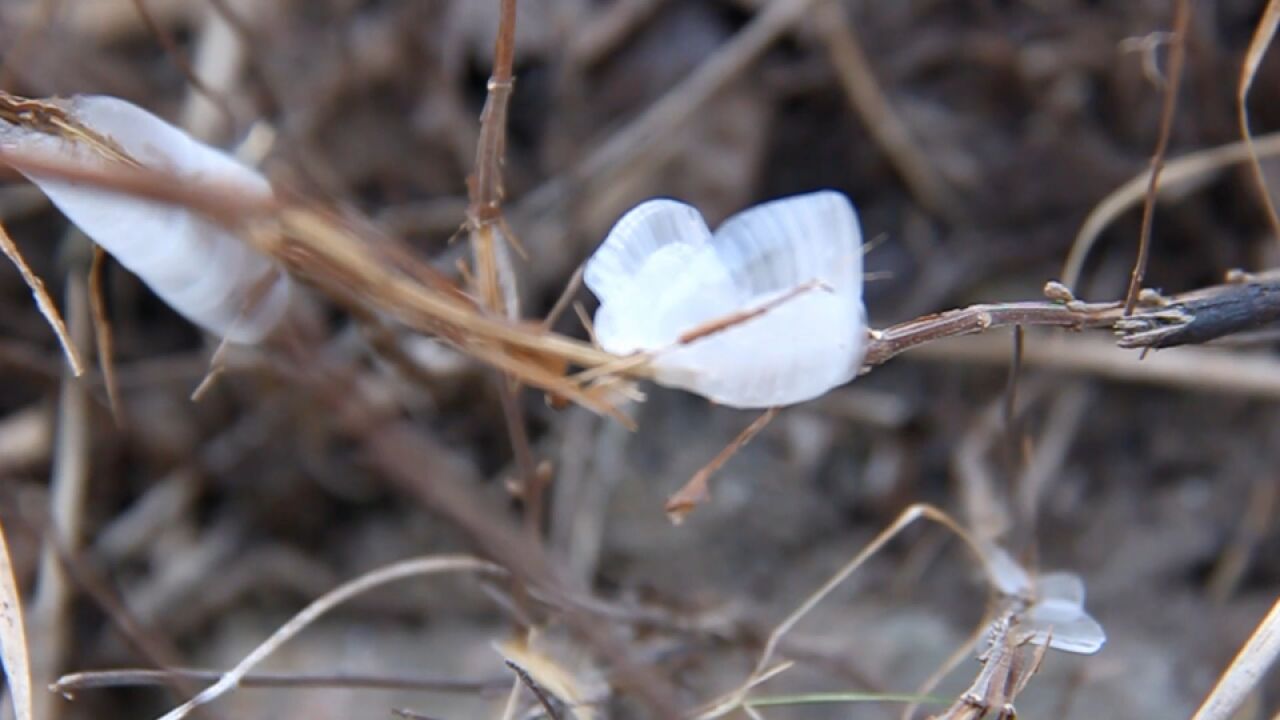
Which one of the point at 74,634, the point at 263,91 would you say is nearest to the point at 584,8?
the point at 263,91

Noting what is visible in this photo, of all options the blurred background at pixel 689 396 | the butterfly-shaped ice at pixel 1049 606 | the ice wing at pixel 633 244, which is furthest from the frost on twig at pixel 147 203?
the butterfly-shaped ice at pixel 1049 606

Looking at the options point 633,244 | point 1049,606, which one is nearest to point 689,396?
point 1049,606

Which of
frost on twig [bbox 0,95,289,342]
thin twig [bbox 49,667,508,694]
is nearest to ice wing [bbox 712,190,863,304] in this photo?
frost on twig [bbox 0,95,289,342]

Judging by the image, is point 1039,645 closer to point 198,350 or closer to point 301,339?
point 301,339

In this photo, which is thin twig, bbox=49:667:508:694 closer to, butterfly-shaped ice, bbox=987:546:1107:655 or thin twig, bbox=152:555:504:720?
thin twig, bbox=152:555:504:720

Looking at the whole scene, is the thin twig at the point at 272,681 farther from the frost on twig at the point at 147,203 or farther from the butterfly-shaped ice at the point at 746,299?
the butterfly-shaped ice at the point at 746,299

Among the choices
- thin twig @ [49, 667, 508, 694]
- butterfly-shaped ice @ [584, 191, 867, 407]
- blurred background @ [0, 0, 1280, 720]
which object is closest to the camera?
butterfly-shaped ice @ [584, 191, 867, 407]
